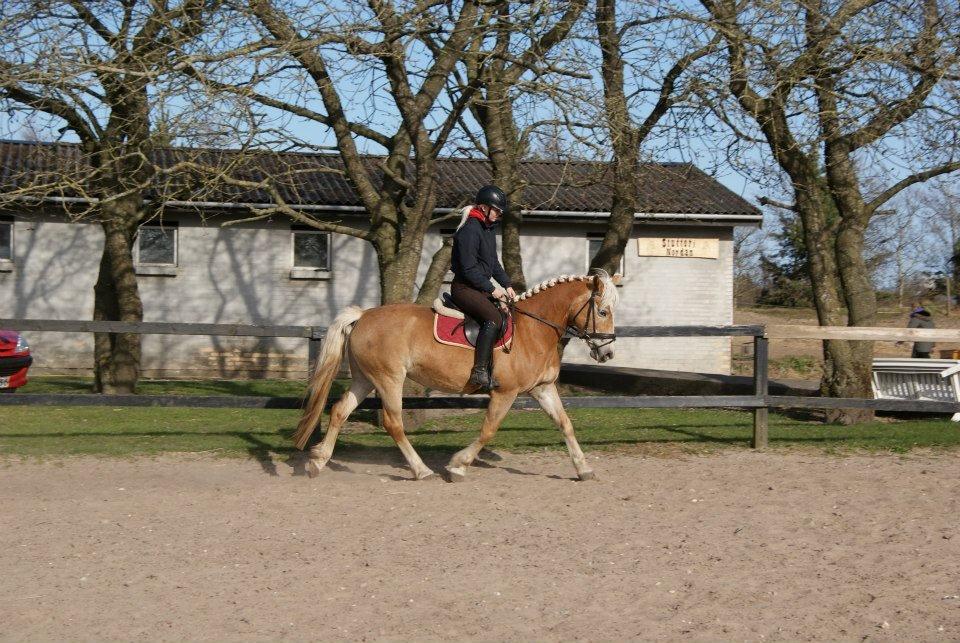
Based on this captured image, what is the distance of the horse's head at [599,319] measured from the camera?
856 centimetres

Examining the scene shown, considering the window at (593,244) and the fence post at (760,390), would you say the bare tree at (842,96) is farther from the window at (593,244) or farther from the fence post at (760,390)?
the window at (593,244)

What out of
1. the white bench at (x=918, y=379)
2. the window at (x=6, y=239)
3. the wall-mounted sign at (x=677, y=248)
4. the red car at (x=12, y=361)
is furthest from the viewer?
the wall-mounted sign at (x=677, y=248)

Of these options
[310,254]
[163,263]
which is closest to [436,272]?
[310,254]

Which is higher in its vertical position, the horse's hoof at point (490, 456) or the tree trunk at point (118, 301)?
the tree trunk at point (118, 301)

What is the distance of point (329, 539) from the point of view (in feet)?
21.4

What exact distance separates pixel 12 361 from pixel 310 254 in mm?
8560

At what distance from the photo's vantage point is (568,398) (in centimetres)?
982

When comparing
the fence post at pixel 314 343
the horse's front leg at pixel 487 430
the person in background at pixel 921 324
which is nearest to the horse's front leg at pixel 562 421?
the horse's front leg at pixel 487 430

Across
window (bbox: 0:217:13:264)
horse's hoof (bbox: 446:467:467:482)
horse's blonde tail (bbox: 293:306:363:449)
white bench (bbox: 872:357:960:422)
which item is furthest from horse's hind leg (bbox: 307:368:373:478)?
window (bbox: 0:217:13:264)

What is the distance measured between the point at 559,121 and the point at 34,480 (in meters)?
6.54

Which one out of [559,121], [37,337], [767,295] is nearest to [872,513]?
[559,121]

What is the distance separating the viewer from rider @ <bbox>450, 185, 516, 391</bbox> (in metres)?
8.38

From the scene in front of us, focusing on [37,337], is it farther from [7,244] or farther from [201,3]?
[201,3]

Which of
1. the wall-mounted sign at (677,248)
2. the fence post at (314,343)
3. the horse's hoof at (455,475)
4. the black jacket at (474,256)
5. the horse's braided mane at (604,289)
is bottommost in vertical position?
the horse's hoof at (455,475)
